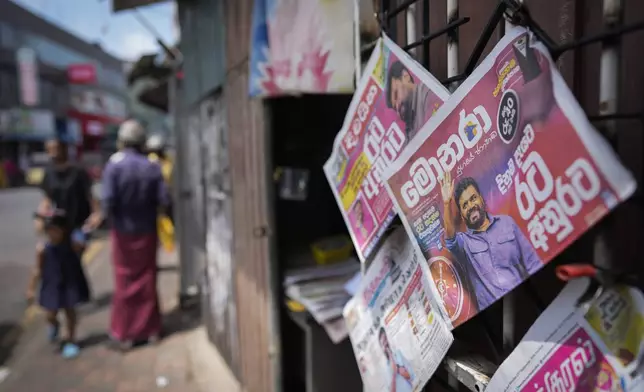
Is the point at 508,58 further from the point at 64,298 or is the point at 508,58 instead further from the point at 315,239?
the point at 64,298

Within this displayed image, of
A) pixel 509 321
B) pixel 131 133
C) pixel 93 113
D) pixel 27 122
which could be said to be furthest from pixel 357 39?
pixel 93 113

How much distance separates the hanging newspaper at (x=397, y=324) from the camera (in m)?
1.17

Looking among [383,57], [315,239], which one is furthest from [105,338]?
[383,57]

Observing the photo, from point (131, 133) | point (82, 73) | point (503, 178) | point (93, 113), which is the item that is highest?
point (82, 73)

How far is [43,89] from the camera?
882 inches

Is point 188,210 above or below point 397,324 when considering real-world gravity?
below

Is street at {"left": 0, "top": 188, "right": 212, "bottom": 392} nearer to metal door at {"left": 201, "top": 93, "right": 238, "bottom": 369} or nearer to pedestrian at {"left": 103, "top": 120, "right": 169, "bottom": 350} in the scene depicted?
pedestrian at {"left": 103, "top": 120, "right": 169, "bottom": 350}

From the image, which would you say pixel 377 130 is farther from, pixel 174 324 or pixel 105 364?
pixel 174 324

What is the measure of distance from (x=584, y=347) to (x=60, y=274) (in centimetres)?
434

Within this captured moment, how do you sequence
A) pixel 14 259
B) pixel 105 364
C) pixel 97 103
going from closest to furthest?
pixel 105 364 < pixel 14 259 < pixel 97 103

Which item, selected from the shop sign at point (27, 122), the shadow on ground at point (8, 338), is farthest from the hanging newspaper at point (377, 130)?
the shop sign at point (27, 122)

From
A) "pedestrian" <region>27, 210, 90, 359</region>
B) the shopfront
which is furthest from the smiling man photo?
the shopfront

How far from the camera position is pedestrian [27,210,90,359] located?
4121mm

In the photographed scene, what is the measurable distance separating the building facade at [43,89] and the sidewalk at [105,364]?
17801mm
